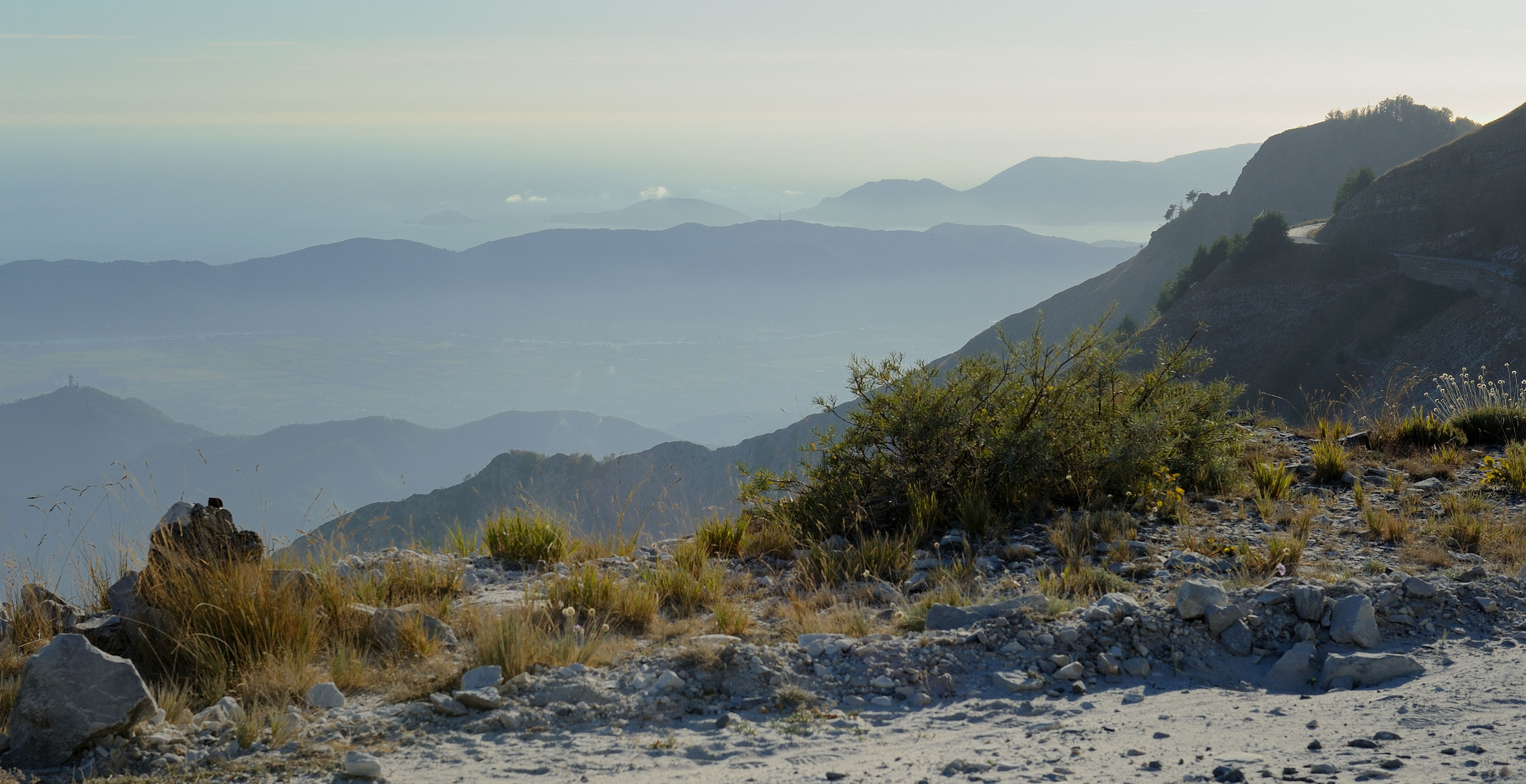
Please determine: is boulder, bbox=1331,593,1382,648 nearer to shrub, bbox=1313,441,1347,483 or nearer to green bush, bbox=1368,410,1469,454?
shrub, bbox=1313,441,1347,483

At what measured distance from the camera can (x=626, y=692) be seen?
13.1ft

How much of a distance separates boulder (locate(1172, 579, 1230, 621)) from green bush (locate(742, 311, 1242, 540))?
216 centimetres

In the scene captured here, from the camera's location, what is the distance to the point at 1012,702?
12.9 ft

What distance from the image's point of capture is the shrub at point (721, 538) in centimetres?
685

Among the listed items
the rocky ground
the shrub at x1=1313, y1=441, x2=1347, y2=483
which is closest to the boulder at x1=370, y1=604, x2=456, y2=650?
the rocky ground

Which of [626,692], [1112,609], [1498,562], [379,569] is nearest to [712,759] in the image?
[626,692]

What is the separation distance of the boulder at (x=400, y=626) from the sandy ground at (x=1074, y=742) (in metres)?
1.09

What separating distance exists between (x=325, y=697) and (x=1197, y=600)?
169 inches

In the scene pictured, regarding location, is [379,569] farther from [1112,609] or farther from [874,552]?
[1112,609]

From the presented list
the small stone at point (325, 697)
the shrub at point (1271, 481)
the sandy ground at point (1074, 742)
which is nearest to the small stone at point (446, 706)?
the sandy ground at point (1074, 742)

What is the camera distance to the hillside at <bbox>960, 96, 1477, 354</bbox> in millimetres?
116500

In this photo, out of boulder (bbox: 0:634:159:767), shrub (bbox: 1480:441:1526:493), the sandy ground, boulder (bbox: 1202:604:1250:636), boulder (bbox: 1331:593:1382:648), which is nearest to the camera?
the sandy ground

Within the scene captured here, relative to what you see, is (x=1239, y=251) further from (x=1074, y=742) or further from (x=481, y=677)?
(x=481, y=677)

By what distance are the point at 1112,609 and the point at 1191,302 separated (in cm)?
7937
